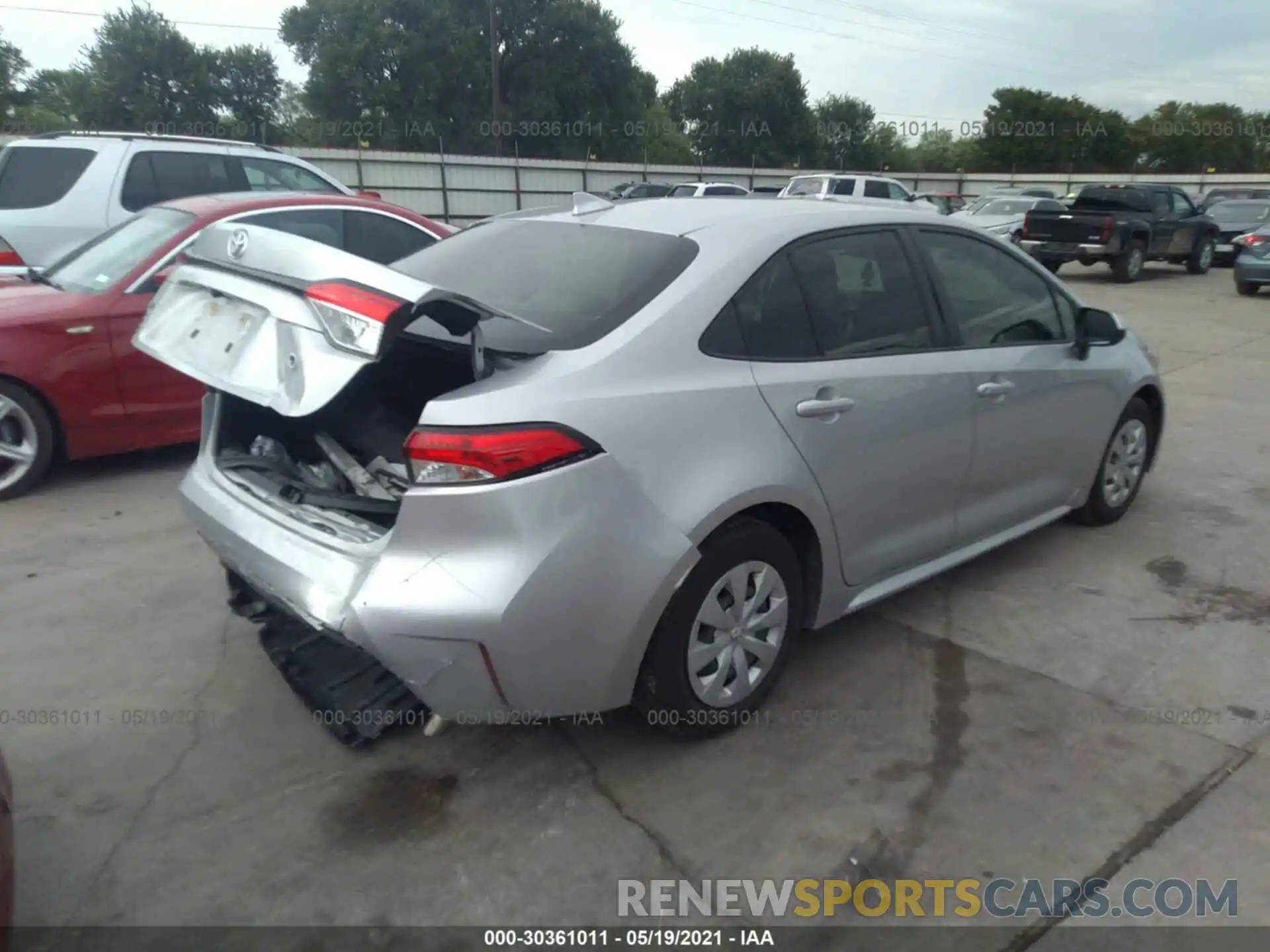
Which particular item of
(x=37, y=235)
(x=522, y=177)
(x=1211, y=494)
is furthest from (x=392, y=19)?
(x=1211, y=494)

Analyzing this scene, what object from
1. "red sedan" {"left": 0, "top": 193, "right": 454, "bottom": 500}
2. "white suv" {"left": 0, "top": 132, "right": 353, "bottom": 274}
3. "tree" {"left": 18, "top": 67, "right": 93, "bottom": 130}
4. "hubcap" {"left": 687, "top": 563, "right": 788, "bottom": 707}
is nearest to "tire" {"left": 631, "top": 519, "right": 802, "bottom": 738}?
"hubcap" {"left": 687, "top": 563, "right": 788, "bottom": 707}

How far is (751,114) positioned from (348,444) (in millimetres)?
54098

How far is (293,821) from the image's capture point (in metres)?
2.66

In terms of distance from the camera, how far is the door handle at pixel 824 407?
293 cm

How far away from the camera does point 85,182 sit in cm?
782

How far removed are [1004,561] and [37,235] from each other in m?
7.74

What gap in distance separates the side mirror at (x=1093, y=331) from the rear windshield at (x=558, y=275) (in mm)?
2172

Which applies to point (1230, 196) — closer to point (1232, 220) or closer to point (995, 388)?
point (1232, 220)

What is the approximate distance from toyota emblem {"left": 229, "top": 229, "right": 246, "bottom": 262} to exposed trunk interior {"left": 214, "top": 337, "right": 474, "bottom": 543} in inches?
20.4

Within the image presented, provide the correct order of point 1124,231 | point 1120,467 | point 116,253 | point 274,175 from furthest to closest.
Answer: point 1124,231 → point 274,175 → point 116,253 → point 1120,467

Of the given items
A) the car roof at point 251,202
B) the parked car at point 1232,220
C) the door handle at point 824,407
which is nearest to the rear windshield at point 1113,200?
the parked car at point 1232,220

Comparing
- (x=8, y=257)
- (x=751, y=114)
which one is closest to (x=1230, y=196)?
(x=8, y=257)

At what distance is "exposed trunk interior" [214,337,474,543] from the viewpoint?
2863 mm

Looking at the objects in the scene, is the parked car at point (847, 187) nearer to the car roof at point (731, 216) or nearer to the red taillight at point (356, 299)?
the car roof at point (731, 216)
